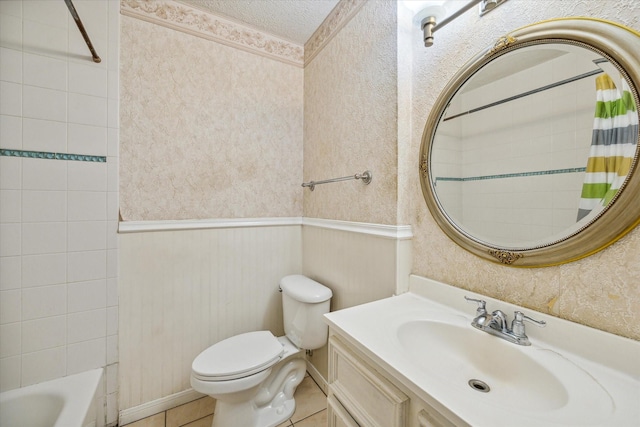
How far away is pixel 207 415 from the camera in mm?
1421

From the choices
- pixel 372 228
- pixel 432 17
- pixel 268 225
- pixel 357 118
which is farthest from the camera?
pixel 268 225

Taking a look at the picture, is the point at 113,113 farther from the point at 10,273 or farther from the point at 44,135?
the point at 10,273

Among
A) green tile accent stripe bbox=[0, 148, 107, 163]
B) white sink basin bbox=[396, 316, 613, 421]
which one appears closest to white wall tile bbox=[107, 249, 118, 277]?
green tile accent stripe bbox=[0, 148, 107, 163]

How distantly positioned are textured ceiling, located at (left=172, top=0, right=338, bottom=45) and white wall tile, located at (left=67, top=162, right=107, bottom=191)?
109 centimetres

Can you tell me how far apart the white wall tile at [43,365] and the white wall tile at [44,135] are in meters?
0.99

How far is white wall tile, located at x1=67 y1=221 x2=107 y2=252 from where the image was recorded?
1248mm

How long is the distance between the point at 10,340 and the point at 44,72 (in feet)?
4.16

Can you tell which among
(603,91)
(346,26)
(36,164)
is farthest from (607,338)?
(36,164)

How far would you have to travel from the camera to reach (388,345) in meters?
0.72

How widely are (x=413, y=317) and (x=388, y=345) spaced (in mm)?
228

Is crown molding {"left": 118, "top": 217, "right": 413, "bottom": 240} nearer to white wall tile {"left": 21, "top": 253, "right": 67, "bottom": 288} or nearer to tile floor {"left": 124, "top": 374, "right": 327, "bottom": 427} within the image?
Result: white wall tile {"left": 21, "top": 253, "right": 67, "bottom": 288}

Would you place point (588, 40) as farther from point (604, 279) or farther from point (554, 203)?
point (604, 279)

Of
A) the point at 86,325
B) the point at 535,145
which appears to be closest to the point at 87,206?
the point at 86,325

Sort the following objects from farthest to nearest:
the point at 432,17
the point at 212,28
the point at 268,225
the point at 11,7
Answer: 1. the point at 268,225
2. the point at 212,28
3. the point at 11,7
4. the point at 432,17
